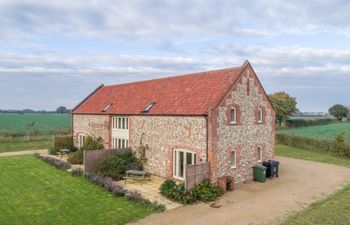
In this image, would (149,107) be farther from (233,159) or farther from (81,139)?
(81,139)

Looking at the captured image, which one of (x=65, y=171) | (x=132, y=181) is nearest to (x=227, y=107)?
(x=132, y=181)

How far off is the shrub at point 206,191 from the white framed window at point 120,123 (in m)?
10.0

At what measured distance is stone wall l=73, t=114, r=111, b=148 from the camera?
27.3 meters

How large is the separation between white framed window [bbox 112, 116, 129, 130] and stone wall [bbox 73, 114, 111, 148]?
70 cm

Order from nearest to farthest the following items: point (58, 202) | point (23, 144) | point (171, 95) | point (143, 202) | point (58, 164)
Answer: point (143, 202) < point (58, 202) < point (171, 95) < point (58, 164) < point (23, 144)

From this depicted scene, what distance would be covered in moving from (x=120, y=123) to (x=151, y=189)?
929cm

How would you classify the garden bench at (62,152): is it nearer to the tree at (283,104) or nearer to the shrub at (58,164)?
the shrub at (58,164)

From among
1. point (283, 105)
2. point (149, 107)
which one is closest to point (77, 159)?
point (149, 107)

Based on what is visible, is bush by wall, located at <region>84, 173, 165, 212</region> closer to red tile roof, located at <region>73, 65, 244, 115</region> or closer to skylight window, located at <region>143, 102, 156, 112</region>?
red tile roof, located at <region>73, 65, 244, 115</region>

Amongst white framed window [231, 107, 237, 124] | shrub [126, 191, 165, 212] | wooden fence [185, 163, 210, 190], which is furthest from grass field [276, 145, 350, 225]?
white framed window [231, 107, 237, 124]

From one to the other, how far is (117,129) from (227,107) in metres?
11.0

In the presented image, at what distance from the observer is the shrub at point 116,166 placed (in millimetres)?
20547

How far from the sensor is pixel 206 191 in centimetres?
1634

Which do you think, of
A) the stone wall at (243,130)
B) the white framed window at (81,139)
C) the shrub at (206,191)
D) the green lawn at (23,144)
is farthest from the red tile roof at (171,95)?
the green lawn at (23,144)
